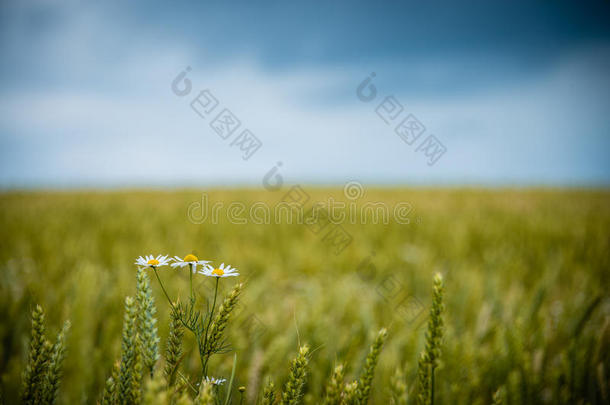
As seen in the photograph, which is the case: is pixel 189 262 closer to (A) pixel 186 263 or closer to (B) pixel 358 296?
(A) pixel 186 263

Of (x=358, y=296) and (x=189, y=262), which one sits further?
(x=358, y=296)

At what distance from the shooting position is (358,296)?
2.23 meters

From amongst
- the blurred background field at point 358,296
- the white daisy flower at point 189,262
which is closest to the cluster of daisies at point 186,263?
the white daisy flower at point 189,262

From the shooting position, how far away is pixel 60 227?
13.4 ft

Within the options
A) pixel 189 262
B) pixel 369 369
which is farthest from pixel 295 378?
pixel 189 262

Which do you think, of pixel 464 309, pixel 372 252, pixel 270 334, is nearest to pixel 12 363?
pixel 270 334

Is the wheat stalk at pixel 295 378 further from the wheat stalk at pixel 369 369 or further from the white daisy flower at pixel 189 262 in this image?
the white daisy flower at pixel 189 262

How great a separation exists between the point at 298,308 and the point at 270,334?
1.27 feet

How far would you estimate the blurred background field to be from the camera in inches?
49.3

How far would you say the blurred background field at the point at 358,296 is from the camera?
1252mm

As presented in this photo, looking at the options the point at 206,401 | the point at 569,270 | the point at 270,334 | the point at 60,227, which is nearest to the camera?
the point at 206,401

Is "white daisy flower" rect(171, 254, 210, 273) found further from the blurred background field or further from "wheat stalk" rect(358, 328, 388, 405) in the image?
"wheat stalk" rect(358, 328, 388, 405)

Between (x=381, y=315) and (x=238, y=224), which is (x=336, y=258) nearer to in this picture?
(x=381, y=315)

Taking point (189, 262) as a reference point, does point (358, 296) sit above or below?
below
